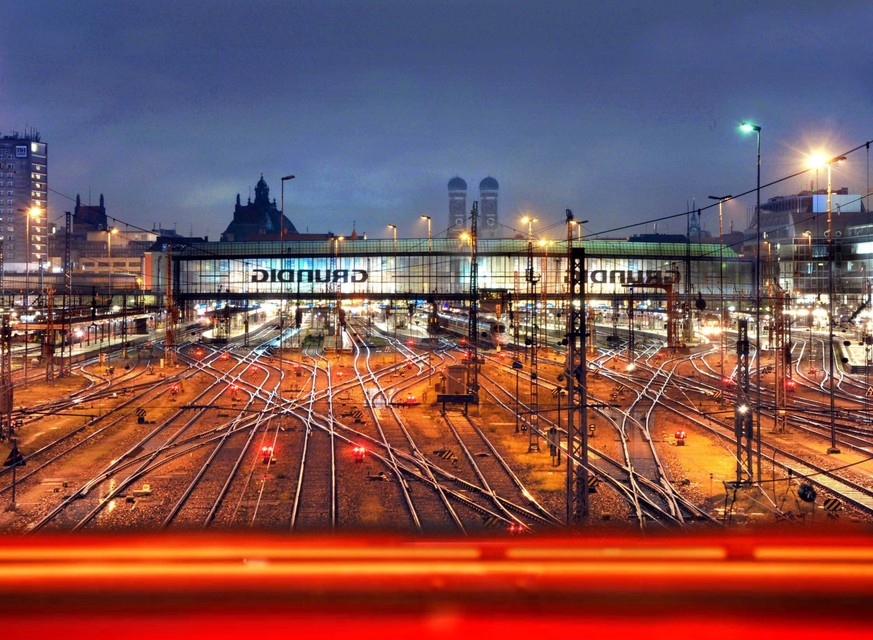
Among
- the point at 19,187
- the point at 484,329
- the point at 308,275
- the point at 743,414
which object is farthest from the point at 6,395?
the point at 19,187

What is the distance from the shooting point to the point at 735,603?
131 inches

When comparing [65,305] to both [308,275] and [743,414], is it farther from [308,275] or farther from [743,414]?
[743,414]

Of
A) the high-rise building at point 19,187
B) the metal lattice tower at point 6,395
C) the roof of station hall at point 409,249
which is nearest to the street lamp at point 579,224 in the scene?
the roof of station hall at point 409,249

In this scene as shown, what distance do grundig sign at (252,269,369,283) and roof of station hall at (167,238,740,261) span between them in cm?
134

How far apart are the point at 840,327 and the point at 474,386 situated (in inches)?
1561

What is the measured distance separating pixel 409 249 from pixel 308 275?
8.42 metres

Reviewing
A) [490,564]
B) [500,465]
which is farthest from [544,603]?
[500,465]

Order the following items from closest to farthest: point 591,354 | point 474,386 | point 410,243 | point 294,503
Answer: point 294,503 → point 474,386 → point 591,354 → point 410,243

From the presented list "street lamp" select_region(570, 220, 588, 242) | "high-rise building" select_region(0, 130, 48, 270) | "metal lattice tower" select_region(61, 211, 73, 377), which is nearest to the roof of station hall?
"street lamp" select_region(570, 220, 588, 242)

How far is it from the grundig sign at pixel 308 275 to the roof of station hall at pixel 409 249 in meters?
1.34

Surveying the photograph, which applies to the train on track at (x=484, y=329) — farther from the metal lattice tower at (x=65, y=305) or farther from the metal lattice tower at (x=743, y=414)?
the metal lattice tower at (x=743, y=414)

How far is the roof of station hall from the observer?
57.8 meters

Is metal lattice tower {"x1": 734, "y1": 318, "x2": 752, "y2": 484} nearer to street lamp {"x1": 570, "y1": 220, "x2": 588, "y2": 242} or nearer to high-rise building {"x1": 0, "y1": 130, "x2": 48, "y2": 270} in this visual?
street lamp {"x1": 570, "y1": 220, "x2": 588, "y2": 242}

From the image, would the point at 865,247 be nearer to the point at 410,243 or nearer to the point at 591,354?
the point at 591,354
